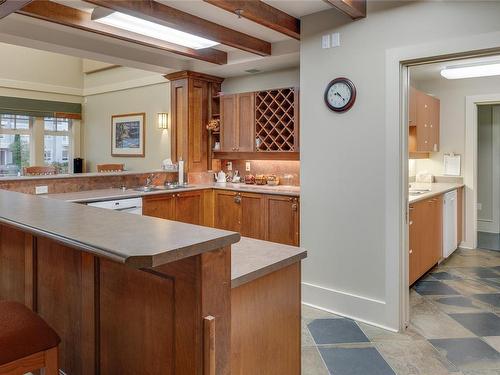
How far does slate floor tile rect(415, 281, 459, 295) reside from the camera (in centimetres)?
389

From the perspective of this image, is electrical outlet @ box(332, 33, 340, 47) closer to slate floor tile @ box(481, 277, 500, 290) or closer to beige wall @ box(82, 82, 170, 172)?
slate floor tile @ box(481, 277, 500, 290)

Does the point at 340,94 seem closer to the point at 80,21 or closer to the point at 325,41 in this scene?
the point at 325,41

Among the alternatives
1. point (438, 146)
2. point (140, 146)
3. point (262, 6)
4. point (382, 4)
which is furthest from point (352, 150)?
point (140, 146)

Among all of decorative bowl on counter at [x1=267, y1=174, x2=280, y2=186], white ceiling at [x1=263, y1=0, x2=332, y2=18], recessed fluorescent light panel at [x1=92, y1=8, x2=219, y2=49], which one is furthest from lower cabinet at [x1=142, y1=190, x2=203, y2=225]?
white ceiling at [x1=263, y1=0, x2=332, y2=18]

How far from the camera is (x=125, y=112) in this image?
311 inches

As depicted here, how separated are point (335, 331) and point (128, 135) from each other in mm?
6049

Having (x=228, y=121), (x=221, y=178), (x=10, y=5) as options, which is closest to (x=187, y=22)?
(x=10, y=5)

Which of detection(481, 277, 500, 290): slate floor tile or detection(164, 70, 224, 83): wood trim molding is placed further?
detection(164, 70, 224, 83): wood trim molding

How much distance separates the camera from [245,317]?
1.51 m

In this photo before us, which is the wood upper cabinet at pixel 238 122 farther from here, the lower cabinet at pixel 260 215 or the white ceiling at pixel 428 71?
the white ceiling at pixel 428 71

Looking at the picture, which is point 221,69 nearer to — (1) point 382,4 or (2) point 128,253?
(1) point 382,4

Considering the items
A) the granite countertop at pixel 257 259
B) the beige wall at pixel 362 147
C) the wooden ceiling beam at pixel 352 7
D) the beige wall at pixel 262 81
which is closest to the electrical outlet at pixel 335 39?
the beige wall at pixel 362 147

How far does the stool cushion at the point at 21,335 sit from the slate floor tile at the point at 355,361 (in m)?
1.74

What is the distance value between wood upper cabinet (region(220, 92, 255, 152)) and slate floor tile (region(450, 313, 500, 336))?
2970 millimetres
